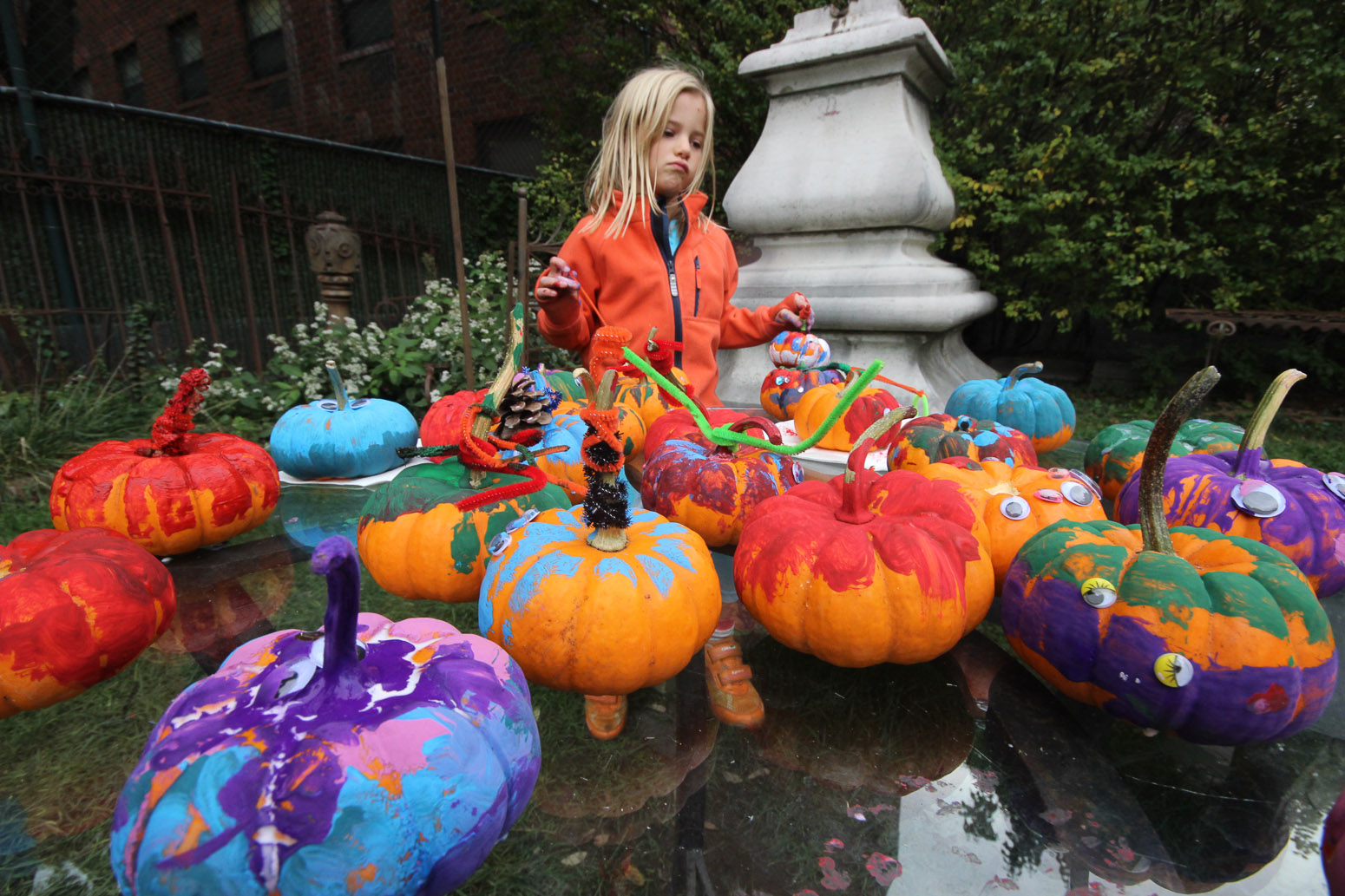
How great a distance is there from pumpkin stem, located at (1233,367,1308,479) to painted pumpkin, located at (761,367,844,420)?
1.65 metres

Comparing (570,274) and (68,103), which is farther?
(68,103)

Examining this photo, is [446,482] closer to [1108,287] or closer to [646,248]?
[646,248]

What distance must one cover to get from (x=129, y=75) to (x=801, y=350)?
20.2m

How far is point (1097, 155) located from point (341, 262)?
6.35 m

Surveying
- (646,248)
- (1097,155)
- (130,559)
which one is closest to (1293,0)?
(1097,155)

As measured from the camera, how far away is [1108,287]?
5.75 metres

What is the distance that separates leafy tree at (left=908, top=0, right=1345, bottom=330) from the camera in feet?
16.2

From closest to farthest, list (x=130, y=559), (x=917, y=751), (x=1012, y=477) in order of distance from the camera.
Answer: (x=917, y=751)
(x=130, y=559)
(x=1012, y=477)

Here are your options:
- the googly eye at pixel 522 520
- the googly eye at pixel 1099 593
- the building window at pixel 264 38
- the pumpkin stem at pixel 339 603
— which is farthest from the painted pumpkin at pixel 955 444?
the building window at pixel 264 38

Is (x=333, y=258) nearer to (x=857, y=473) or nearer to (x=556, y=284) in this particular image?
(x=556, y=284)

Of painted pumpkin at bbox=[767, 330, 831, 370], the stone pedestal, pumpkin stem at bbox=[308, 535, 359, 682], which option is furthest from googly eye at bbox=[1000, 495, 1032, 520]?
the stone pedestal

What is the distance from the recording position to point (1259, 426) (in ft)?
5.48

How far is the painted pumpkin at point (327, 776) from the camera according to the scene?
0.80m

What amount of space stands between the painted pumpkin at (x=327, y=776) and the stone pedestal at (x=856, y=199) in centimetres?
363
